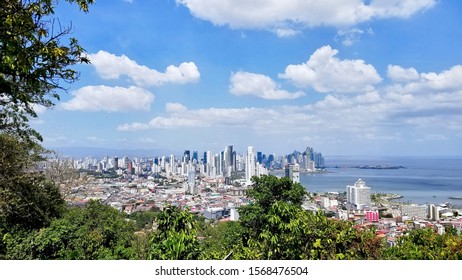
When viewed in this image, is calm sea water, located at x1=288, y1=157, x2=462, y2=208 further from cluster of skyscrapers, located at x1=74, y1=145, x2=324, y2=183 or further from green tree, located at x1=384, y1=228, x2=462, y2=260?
green tree, located at x1=384, y1=228, x2=462, y2=260

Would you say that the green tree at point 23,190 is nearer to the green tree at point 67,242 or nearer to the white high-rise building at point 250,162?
the green tree at point 67,242

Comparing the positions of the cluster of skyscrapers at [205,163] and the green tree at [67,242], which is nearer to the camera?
the green tree at [67,242]

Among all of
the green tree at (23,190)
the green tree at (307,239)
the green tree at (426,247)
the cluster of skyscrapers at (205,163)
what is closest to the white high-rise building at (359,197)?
the cluster of skyscrapers at (205,163)

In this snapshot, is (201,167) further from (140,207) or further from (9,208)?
(9,208)

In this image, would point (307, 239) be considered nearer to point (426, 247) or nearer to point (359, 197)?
point (426, 247)

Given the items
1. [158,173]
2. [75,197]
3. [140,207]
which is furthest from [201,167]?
[75,197]

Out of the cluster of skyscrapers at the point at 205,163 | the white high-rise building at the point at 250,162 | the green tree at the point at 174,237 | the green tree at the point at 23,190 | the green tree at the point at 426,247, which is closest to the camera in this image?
the green tree at the point at 174,237

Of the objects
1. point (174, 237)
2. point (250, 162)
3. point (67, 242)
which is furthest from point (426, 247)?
point (250, 162)
